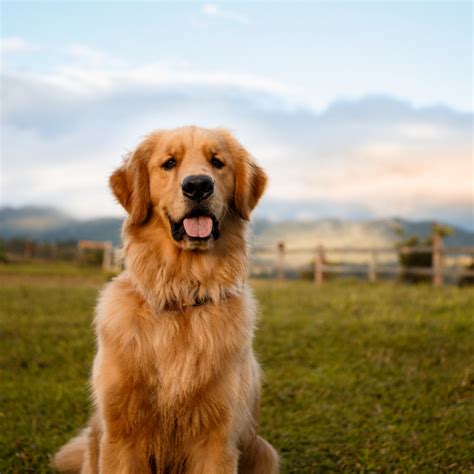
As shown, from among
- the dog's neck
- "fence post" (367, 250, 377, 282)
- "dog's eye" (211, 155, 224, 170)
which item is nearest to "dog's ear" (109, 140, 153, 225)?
the dog's neck

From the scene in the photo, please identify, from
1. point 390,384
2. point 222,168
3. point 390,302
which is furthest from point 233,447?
point 390,302

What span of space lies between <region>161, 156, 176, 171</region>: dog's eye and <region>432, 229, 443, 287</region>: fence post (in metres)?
17.3

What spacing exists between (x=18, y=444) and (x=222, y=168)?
2.87 metres

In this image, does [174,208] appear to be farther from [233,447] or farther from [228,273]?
[233,447]

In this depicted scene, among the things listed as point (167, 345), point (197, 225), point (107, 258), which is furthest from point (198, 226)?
point (107, 258)

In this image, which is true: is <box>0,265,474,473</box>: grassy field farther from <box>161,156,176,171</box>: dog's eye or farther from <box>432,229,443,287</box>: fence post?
<box>432,229,443,287</box>: fence post

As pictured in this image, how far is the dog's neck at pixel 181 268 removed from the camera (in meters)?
3.45

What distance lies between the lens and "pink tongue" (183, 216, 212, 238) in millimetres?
3365

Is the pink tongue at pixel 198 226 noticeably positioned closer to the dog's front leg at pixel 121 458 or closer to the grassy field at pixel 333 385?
the dog's front leg at pixel 121 458

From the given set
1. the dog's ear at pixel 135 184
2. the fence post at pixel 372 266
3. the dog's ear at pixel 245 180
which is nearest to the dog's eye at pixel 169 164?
the dog's ear at pixel 135 184

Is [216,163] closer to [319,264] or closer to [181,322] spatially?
[181,322]

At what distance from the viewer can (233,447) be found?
3209mm

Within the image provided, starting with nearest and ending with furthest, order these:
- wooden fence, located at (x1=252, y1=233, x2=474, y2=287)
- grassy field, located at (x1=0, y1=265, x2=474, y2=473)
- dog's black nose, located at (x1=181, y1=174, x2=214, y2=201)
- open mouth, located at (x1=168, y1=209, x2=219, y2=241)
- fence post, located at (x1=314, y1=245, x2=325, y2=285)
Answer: dog's black nose, located at (x1=181, y1=174, x2=214, y2=201), open mouth, located at (x1=168, y1=209, x2=219, y2=241), grassy field, located at (x1=0, y1=265, x2=474, y2=473), wooden fence, located at (x1=252, y1=233, x2=474, y2=287), fence post, located at (x1=314, y1=245, x2=325, y2=285)

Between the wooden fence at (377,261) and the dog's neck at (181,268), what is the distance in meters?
15.4
